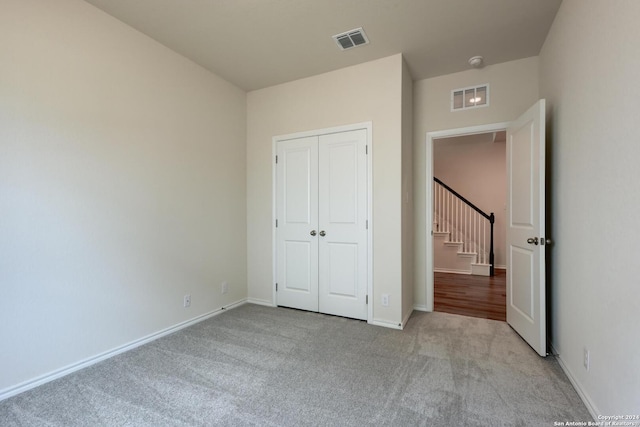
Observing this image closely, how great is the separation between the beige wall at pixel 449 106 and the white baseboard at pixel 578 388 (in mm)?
1376

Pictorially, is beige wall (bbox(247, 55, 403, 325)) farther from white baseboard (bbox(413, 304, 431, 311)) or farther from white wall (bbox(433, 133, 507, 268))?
white wall (bbox(433, 133, 507, 268))

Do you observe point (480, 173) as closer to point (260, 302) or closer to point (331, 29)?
point (331, 29)

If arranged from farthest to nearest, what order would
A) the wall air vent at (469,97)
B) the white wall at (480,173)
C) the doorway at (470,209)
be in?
the white wall at (480,173)
the doorway at (470,209)
the wall air vent at (469,97)

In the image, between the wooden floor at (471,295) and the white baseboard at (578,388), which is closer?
the white baseboard at (578,388)

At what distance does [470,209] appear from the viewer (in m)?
5.86

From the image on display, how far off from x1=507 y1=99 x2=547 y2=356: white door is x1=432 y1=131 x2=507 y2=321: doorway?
2.19 m

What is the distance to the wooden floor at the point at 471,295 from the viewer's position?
340 cm

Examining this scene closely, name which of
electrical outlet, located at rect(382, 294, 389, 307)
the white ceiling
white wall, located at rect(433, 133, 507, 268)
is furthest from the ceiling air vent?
white wall, located at rect(433, 133, 507, 268)

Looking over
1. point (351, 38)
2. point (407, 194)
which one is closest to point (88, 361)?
point (407, 194)

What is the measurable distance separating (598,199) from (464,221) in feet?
14.7

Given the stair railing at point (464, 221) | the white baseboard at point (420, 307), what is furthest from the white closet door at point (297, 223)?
the stair railing at point (464, 221)

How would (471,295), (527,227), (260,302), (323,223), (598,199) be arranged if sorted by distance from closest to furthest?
(598,199) < (527,227) < (323,223) < (260,302) < (471,295)

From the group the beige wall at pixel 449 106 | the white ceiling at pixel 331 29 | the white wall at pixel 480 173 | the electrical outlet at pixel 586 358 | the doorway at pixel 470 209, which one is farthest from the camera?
the white wall at pixel 480 173

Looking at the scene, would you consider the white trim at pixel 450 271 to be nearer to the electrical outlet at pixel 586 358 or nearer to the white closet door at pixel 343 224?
the white closet door at pixel 343 224
